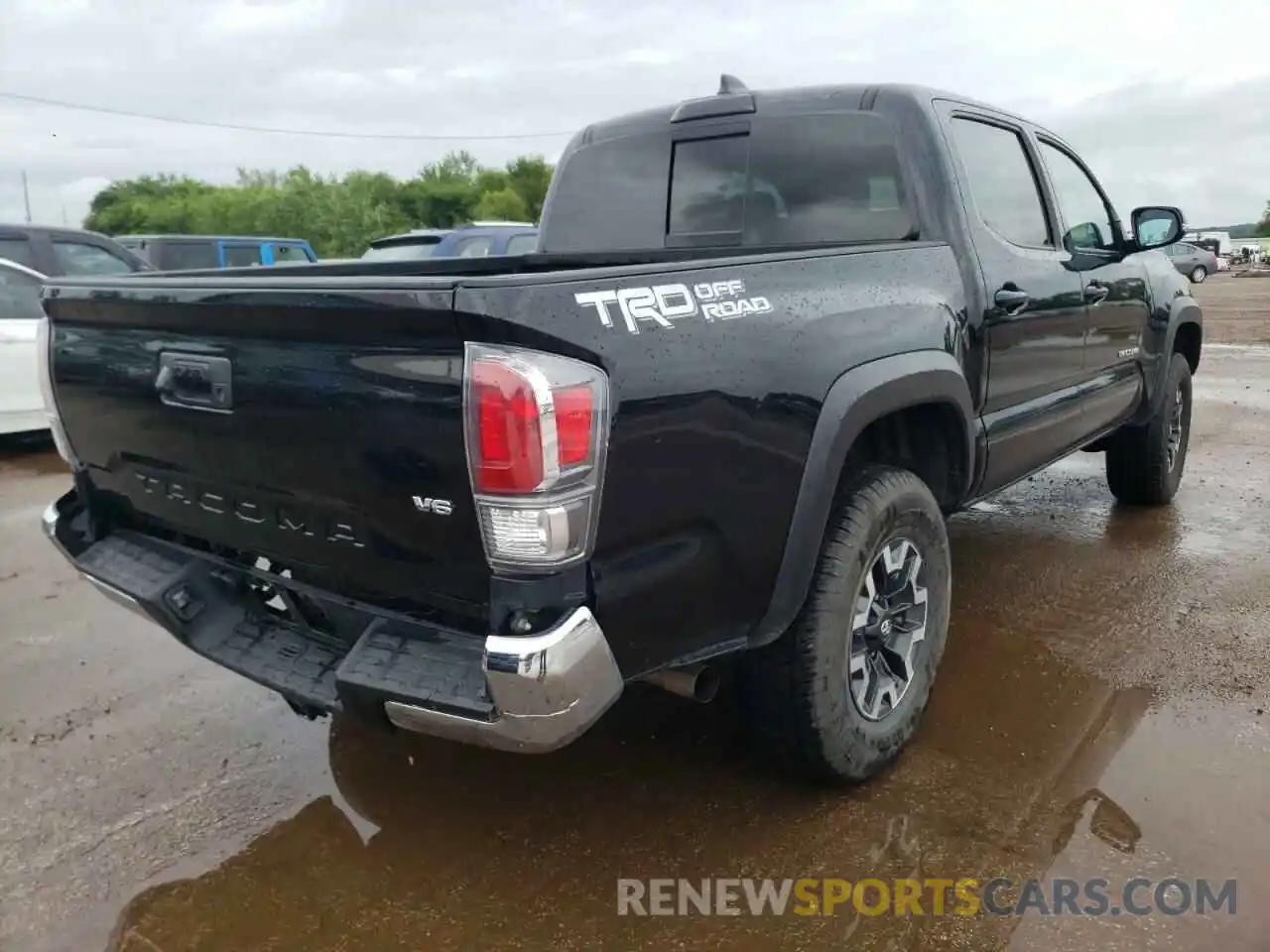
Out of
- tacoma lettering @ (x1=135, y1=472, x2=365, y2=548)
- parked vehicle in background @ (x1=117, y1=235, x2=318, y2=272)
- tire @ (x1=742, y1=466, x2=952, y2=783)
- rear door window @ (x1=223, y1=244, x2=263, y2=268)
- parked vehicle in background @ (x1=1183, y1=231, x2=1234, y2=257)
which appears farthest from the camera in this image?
parked vehicle in background @ (x1=1183, y1=231, x2=1234, y2=257)

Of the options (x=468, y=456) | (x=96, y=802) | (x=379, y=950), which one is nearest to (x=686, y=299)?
(x=468, y=456)

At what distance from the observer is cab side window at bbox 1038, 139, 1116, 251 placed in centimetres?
437

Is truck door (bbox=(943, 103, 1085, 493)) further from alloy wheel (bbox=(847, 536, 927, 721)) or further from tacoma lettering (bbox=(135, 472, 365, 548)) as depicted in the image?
tacoma lettering (bbox=(135, 472, 365, 548))

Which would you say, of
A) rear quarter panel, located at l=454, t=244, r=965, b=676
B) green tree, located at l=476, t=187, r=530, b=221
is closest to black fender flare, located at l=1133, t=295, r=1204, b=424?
rear quarter panel, located at l=454, t=244, r=965, b=676

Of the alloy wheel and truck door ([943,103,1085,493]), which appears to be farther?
truck door ([943,103,1085,493])

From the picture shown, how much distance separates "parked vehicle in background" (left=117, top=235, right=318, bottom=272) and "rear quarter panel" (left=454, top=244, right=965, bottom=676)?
12366mm

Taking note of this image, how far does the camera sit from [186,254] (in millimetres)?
14758

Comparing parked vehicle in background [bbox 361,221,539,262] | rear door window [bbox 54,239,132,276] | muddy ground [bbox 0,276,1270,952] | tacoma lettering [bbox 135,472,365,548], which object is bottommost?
muddy ground [bbox 0,276,1270,952]

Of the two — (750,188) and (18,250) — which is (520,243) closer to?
(18,250)

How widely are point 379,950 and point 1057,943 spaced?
153cm

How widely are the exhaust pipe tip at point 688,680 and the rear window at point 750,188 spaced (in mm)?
1663

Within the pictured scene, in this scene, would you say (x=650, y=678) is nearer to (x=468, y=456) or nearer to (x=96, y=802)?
(x=468, y=456)

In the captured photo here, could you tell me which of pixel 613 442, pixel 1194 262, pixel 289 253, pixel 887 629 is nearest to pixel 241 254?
pixel 289 253

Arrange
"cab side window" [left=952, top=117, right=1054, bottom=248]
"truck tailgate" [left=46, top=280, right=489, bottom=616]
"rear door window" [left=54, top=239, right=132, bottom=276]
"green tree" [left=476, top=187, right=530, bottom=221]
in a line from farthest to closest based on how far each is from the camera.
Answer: "green tree" [left=476, top=187, right=530, bottom=221]
"rear door window" [left=54, top=239, right=132, bottom=276]
"cab side window" [left=952, top=117, right=1054, bottom=248]
"truck tailgate" [left=46, top=280, right=489, bottom=616]
